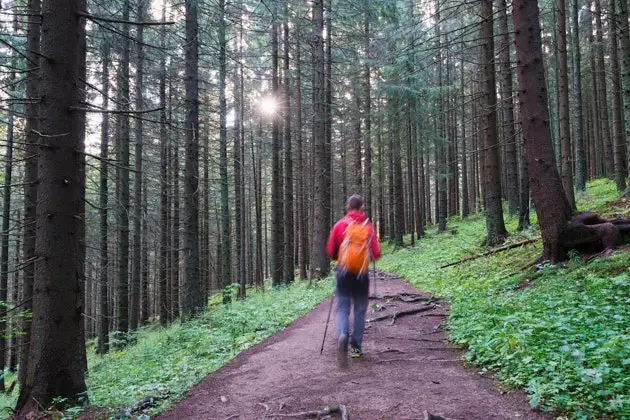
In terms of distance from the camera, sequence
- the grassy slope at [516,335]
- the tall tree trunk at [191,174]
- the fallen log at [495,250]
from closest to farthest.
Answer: the grassy slope at [516,335], the fallen log at [495,250], the tall tree trunk at [191,174]

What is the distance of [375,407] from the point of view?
13.5ft

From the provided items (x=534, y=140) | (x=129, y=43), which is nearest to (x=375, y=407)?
(x=534, y=140)

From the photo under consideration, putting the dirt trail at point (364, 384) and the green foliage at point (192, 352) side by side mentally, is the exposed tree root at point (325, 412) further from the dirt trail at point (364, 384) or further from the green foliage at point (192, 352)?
the green foliage at point (192, 352)

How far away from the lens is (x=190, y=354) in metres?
8.30

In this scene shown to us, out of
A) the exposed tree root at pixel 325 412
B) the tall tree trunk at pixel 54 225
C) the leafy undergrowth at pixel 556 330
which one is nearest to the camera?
the leafy undergrowth at pixel 556 330

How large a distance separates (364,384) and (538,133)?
20.5 ft

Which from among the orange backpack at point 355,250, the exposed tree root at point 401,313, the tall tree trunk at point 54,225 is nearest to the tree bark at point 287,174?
the exposed tree root at point 401,313

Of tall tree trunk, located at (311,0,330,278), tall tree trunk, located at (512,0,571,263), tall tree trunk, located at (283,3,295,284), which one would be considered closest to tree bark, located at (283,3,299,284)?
tall tree trunk, located at (283,3,295,284)

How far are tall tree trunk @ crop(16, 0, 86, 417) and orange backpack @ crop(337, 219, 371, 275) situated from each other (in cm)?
341

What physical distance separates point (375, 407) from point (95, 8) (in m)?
11.6

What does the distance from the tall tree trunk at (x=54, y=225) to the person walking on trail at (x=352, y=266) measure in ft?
11.0

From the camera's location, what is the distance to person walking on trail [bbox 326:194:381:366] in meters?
5.64

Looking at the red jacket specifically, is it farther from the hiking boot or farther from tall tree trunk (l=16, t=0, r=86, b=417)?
tall tree trunk (l=16, t=0, r=86, b=417)

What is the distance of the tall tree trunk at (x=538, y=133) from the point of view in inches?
323
